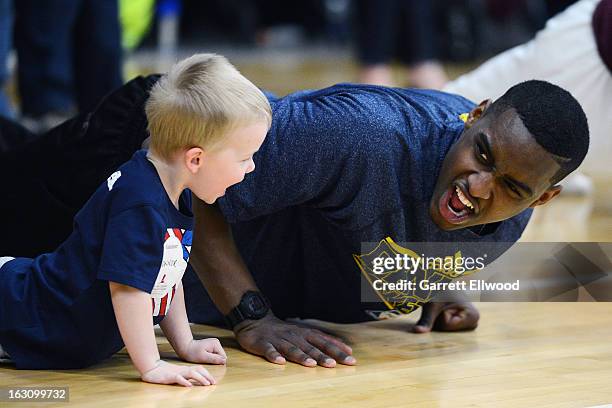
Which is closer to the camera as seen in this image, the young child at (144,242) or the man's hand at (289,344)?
the young child at (144,242)

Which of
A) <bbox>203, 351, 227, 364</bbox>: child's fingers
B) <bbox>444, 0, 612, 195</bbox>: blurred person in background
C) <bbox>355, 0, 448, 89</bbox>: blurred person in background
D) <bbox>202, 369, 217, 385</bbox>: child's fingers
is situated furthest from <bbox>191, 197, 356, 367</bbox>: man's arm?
<bbox>355, 0, 448, 89</bbox>: blurred person in background

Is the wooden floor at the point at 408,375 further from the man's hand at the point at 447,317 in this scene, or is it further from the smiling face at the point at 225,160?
the smiling face at the point at 225,160

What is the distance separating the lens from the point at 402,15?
569 cm

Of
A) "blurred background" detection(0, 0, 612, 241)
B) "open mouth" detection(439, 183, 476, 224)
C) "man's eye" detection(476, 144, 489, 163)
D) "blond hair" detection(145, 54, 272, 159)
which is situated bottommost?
"blurred background" detection(0, 0, 612, 241)

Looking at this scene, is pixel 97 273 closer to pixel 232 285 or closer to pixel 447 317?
pixel 232 285

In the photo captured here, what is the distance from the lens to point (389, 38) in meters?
5.30

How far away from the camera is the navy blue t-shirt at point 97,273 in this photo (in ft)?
6.08

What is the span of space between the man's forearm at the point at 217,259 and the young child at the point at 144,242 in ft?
0.59

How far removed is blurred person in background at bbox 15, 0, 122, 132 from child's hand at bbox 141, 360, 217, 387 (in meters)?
2.25

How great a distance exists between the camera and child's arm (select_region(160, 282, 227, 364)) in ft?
6.80

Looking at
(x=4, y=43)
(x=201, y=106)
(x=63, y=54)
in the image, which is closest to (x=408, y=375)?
(x=201, y=106)

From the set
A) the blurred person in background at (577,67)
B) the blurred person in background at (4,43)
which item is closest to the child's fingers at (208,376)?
the blurred person in background at (577,67)

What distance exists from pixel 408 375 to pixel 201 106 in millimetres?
601

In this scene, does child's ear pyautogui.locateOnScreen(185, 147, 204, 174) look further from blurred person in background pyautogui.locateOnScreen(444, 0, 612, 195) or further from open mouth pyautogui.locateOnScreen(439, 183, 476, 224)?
blurred person in background pyautogui.locateOnScreen(444, 0, 612, 195)
